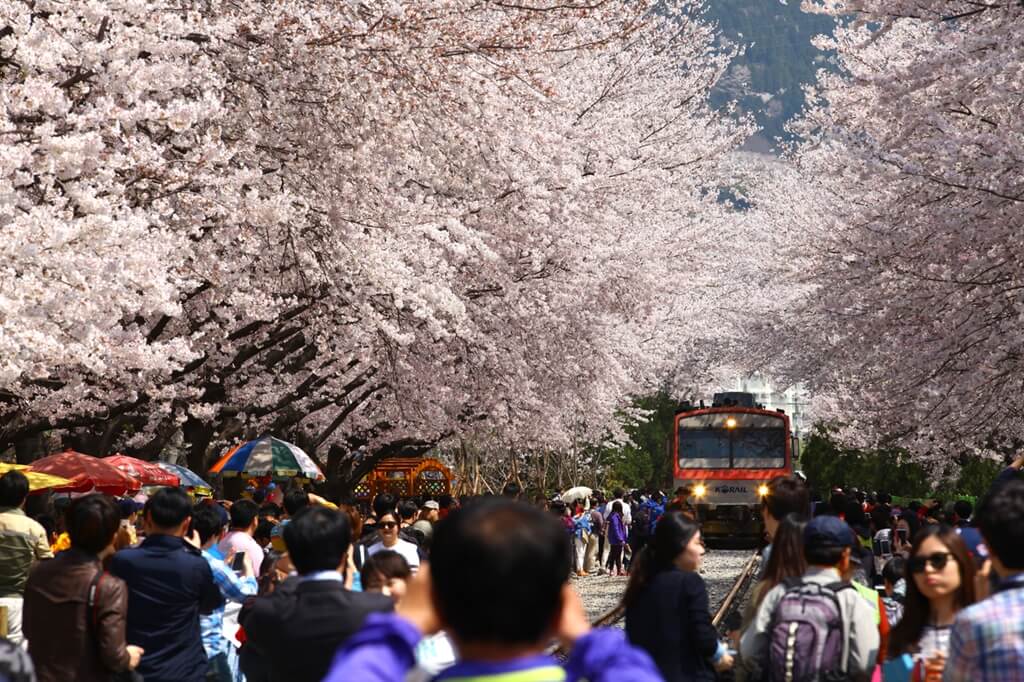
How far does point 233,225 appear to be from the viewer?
54.4 feet

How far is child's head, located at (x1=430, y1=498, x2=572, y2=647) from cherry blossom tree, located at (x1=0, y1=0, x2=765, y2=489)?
872 centimetres

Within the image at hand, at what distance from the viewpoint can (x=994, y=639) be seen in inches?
154

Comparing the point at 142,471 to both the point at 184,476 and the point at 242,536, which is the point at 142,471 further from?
the point at 242,536

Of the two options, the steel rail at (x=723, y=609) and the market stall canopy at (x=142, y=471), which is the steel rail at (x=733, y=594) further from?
the market stall canopy at (x=142, y=471)

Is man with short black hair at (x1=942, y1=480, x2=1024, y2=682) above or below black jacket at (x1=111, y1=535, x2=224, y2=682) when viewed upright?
above

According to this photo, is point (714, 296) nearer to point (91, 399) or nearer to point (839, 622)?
point (91, 399)

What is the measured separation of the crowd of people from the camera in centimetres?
262

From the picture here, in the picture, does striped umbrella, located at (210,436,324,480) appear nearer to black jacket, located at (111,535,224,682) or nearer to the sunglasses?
black jacket, located at (111,535,224,682)

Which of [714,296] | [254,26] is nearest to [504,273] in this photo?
[254,26]

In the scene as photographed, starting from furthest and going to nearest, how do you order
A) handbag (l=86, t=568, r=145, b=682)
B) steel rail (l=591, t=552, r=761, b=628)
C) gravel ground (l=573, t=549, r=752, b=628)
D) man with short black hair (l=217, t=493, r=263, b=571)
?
gravel ground (l=573, t=549, r=752, b=628)
steel rail (l=591, t=552, r=761, b=628)
man with short black hair (l=217, t=493, r=263, b=571)
handbag (l=86, t=568, r=145, b=682)

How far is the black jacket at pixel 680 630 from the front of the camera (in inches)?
245

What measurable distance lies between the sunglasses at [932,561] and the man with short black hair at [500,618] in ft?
9.68

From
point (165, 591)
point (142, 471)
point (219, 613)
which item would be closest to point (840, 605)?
point (165, 591)

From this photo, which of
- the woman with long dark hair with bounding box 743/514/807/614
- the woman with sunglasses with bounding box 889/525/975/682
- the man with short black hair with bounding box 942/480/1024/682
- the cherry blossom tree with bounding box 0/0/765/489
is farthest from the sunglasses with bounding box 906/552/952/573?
the cherry blossom tree with bounding box 0/0/765/489
